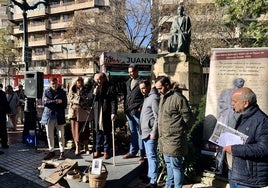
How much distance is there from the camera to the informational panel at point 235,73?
522 centimetres

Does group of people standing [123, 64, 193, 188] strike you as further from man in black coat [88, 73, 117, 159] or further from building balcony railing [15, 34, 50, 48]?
building balcony railing [15, 34, 50, 48]

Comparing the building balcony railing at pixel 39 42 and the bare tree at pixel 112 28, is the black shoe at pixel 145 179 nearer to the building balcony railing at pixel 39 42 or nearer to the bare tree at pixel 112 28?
the bare tree at pixel 112 28

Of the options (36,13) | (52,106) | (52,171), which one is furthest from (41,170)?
(36,13)

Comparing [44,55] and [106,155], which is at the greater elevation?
[44,55]

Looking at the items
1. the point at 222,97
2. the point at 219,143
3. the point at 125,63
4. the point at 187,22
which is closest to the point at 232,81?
the point at 222,97

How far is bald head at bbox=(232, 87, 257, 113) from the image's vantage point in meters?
2.83

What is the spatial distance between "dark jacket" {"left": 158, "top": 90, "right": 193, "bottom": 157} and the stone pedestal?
199 inches

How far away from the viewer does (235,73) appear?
217 inches

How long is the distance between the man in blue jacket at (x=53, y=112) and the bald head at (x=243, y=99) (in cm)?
436

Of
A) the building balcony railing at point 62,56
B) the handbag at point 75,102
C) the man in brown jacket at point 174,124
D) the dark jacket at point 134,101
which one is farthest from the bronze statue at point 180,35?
the building balcony railing at point 62,56

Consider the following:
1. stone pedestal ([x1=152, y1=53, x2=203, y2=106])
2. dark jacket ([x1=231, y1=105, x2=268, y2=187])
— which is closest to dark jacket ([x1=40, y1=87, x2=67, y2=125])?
stone pedestal ([x1=152, y1=53, x2=203, y2=106])

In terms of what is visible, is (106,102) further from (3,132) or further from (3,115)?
(3,132)

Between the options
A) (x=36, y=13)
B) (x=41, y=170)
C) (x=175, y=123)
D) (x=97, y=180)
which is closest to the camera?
(x=175, y=123)

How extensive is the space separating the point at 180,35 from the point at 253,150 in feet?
24.4
